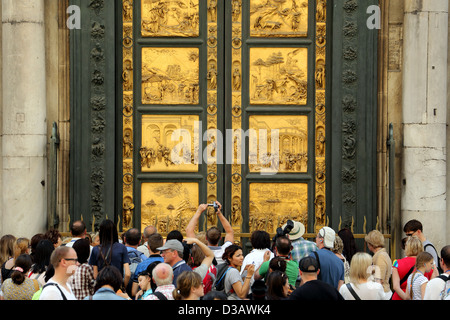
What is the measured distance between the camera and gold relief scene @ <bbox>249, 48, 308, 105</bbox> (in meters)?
16.9

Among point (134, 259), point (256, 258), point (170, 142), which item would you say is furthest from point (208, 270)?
point (170, 142)

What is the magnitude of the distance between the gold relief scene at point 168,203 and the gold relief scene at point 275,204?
112cm

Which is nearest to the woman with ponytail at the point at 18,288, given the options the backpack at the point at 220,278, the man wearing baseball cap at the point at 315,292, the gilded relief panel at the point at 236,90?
the backpack at the point at 220,278

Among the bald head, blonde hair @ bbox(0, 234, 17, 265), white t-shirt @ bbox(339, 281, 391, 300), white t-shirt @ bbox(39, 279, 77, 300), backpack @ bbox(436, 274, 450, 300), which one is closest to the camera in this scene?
white t-shirt @ bbox(39, 279, 77, 300)

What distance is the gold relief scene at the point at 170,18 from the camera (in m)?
16.9

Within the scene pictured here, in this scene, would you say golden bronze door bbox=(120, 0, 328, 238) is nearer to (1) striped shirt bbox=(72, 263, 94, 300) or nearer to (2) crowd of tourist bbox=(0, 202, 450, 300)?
(2) crowd of tourist bbox=(0, 202, 450, 300)

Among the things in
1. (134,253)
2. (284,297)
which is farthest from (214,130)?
(284,297)

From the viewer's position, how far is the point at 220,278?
1070cm

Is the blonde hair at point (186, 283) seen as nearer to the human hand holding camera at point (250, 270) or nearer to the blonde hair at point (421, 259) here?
the human hand holding camera at point (250, 270)

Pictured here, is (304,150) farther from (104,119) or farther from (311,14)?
(104,119)

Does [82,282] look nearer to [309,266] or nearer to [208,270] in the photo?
[208,270]

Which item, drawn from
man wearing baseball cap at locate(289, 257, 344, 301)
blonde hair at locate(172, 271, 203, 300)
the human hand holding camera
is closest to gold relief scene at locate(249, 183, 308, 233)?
the human hand holding camera

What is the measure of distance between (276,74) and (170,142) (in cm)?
238

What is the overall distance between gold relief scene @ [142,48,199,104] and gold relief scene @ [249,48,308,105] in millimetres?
1096
